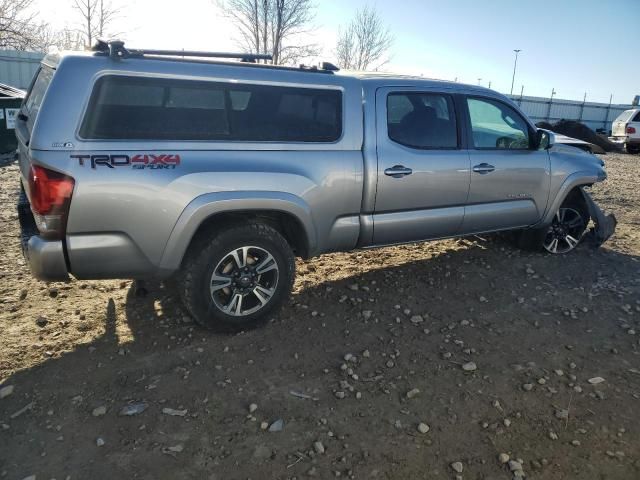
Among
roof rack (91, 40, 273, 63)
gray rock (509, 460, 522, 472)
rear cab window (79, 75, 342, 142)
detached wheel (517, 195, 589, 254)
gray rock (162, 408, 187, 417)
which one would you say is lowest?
gray rock (162, 408, 187, 417)

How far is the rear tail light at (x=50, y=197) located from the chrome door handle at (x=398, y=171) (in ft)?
7.73

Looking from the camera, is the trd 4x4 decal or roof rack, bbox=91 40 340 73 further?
roof rack, bbox=91 40 340 73

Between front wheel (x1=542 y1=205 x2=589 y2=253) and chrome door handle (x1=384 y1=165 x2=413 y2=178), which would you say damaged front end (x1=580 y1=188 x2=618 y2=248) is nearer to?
front wheel (x1=542 y1=205 x2=589 y2=253)

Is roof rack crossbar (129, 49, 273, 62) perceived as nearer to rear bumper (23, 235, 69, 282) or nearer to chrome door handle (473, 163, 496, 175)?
rear bumper (23, 235, 69, 282)

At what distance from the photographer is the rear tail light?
2.96m

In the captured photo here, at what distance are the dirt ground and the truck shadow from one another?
0.04ft

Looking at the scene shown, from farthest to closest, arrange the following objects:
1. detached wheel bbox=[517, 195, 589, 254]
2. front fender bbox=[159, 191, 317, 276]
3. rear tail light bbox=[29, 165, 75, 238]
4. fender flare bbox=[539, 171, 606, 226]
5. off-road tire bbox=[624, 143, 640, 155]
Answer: off-road tire bbox=[624, 143, 640, 155] → detached wheel bbox=[517, 195, 589, 254] → fender flare bbox=[539, 171, 606, 226] → front fender bbox=[159, 191, 317, 276] → rear tail light bbox=[29, 165, 75, 238]

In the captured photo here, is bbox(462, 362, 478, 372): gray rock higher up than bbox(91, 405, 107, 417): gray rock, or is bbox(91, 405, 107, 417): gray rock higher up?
bbox(462, 362, 478, 372): gray rock

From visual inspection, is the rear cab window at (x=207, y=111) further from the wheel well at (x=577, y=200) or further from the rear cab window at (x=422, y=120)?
the wheel well at (x=577, y=200)

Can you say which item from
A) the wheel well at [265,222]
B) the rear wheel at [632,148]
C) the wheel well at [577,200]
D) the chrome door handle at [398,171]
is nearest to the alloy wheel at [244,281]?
the wheel well at [265,222]

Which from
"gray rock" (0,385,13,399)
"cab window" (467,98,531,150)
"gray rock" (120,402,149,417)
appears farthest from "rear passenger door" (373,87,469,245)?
"gray rock" (0,385,13,399)

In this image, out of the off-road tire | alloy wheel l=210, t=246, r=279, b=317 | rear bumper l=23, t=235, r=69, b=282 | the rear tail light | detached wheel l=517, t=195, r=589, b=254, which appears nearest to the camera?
the rear tail light

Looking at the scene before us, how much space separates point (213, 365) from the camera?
337 centimetres

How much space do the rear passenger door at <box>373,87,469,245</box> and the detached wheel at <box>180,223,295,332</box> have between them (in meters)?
0.95
